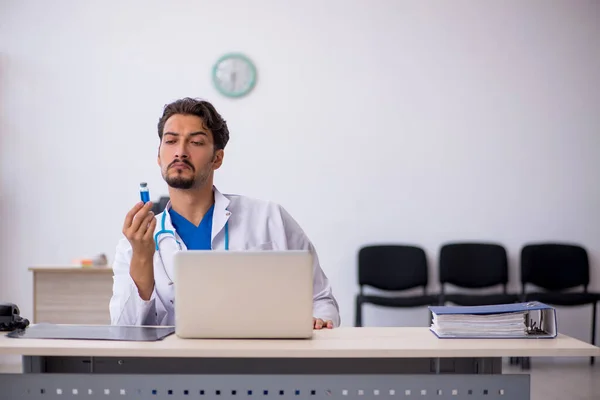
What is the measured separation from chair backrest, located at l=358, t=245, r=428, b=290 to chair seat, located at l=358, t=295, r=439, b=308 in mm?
153

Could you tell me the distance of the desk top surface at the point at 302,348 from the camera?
165cm

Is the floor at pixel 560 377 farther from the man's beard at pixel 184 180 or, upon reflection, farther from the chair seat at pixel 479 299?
the man's beard at pixel 184 180

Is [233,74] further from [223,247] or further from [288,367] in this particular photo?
[288,367]

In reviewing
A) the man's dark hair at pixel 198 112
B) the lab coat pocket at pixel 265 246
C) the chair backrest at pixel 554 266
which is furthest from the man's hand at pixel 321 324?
the chair backrest at pixel 554 266

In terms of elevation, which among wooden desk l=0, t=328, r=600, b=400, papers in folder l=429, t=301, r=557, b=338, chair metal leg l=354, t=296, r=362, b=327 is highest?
papers in folder l=429, t=301, r=557, b=338

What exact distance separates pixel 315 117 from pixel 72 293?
2430 mm

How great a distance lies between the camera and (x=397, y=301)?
16.8ft

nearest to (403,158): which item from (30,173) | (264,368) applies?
(30,173)

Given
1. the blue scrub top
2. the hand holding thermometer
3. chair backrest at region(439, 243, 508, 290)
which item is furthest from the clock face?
the hand holding thermometer

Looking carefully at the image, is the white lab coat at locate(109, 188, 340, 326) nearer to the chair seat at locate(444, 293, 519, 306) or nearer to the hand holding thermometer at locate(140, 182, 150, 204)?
the hand holding thermometer at locate(140, 182, 150, 204)

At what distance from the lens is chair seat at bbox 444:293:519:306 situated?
5.11m

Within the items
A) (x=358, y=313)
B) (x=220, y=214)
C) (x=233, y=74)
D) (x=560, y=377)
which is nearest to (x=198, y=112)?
(x=220, y=214)

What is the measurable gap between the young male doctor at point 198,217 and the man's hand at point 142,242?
129 mm

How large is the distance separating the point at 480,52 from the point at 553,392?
9.44 ft
